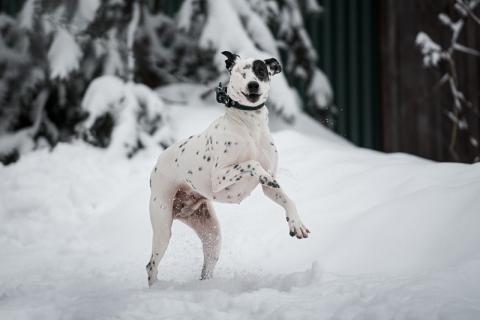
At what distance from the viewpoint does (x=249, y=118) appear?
3.72 meters

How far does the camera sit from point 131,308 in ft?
10.4

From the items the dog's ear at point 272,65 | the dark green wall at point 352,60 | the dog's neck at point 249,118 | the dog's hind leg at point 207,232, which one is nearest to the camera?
the dog's neck at point 249,118

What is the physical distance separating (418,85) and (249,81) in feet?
18.4

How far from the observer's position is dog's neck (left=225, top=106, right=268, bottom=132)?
12.2 feet

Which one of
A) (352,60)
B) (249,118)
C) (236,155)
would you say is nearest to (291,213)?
(236,155)

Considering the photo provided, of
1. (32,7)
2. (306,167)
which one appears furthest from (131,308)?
(32,7)

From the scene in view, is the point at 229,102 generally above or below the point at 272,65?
below

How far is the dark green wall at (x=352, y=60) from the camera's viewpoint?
9648 millimetres

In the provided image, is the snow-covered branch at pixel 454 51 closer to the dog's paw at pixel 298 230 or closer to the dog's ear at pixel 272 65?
the dog's ear at pixel 272 65

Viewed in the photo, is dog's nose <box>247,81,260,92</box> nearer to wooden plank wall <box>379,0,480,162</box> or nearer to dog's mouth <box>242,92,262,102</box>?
dog's mouth <box>242,92,262,102</box>

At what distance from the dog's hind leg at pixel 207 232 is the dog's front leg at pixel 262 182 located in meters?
0.71

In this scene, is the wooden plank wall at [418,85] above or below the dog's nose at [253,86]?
below

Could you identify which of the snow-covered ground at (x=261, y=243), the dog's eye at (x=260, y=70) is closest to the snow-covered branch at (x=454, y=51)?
the snow-covered ground at (x=261, y=243)

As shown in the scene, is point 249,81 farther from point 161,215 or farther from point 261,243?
point 261,243
